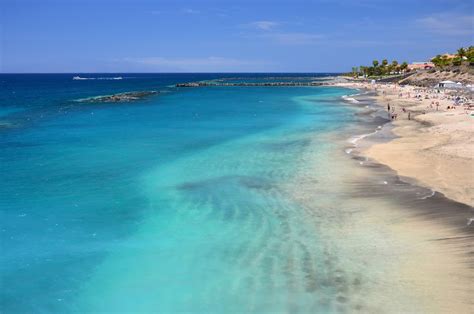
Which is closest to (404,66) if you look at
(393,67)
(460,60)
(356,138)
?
(393,67)

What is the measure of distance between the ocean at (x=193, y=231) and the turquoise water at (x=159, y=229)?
60 mm

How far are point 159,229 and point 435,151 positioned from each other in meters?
19.7

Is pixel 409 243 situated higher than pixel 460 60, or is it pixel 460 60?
pixel 460 60

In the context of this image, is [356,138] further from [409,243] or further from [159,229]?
[159,229]

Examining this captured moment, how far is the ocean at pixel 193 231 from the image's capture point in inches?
478

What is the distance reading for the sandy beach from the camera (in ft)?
68.6

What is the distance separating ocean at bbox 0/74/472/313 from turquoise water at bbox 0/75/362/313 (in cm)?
6

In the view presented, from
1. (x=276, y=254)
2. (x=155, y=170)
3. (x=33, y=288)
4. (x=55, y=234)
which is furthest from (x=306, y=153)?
(x=33, y=288)

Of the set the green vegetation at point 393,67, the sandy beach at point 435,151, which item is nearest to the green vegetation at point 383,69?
the green vegetation at point 393,67

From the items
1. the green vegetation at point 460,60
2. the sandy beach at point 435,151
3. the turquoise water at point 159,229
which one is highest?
the green vegetation at point 460,60

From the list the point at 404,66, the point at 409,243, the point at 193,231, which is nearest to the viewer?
the point at 409,243

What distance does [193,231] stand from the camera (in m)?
16.7

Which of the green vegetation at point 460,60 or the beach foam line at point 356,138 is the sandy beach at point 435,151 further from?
the green vegetation at point 460,60

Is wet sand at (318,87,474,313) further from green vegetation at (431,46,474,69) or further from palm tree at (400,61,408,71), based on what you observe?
palm tree at (400,61,408,71)
